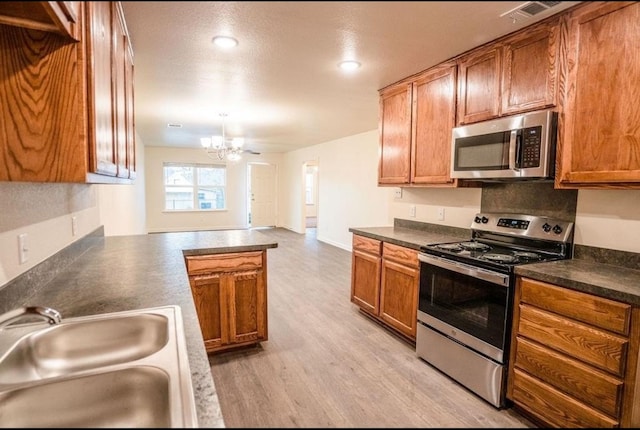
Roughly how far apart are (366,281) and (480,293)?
4.57 ft

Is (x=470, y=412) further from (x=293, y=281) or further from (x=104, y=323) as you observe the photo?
(x=293, y=281)

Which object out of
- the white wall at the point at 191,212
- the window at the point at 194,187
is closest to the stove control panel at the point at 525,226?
the white wall at the point at 191,212

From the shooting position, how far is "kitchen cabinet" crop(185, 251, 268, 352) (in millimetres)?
2486

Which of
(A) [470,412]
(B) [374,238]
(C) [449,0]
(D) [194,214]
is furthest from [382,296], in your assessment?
(D) [194,214]

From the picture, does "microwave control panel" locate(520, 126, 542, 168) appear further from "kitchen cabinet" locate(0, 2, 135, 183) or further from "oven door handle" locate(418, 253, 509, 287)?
"kitchen cabinet" locate(0, 2, 135, 183)

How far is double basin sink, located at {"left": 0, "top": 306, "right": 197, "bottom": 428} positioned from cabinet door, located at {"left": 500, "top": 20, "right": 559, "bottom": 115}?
212 cm

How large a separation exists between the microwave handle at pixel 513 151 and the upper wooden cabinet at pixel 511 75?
6.0 inches

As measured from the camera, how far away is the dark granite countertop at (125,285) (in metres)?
0.96

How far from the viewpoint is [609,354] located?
4.99 ft

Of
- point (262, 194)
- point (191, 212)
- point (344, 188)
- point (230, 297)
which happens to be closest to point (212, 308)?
point (230, 297)

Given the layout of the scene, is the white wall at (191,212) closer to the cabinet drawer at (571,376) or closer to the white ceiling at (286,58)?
the white ceiling at (286,58)

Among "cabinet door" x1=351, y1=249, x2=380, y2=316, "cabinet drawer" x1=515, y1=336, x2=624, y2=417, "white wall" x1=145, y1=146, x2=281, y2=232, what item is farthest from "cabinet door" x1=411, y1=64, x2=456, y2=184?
"white wall" x1=145, y1=146, x2=281, y2=232

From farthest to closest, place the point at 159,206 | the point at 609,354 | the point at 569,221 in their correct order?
1. the point at 159,206
2. the point at 569,221
3. the point at 609,354

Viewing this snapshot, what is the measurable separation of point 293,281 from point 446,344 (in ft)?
8.64
